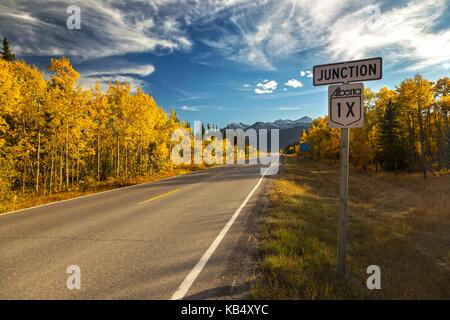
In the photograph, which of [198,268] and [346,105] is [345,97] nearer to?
[346,105]

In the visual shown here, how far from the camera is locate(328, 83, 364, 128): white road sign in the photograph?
368 centimetres

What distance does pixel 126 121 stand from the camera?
25844 millimetres

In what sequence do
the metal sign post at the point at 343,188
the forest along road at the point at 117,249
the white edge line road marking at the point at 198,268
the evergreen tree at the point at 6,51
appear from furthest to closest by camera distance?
1. the evergreen tree at the point at 6,51
2. the metal sign post at the point at 343,188
3. the forest along road at the point at 117,249
4. the white edge line road marking at the point at 198,268

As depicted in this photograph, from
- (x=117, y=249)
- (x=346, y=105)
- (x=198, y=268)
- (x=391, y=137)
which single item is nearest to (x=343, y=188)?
(x=346, y=105)

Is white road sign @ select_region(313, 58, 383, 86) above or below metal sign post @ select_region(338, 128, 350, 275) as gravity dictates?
above

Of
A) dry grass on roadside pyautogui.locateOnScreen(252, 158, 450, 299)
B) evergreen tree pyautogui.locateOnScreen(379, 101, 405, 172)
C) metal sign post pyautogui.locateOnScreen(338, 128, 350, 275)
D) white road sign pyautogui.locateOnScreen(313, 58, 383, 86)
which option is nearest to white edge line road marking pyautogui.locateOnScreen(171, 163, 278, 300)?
dry grass on roadside pyautogui.locateOnScreen(252, 158, 450, 299)

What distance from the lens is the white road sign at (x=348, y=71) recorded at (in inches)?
145

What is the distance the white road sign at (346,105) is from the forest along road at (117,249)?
3078mm

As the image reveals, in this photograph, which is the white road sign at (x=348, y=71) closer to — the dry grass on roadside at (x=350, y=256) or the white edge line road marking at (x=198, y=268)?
the dry grass on roadside at (x=350, y=256)

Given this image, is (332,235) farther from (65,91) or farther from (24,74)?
(24,74)

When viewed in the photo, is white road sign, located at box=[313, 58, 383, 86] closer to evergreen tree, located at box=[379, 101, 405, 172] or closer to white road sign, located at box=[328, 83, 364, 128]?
white road sign, located at box=[328, 83, 364, 128]

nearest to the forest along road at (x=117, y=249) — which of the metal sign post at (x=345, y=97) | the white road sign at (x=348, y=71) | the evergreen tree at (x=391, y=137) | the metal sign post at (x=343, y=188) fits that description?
the metal sign post at (x=343, y=188)

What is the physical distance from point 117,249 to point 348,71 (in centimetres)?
523
